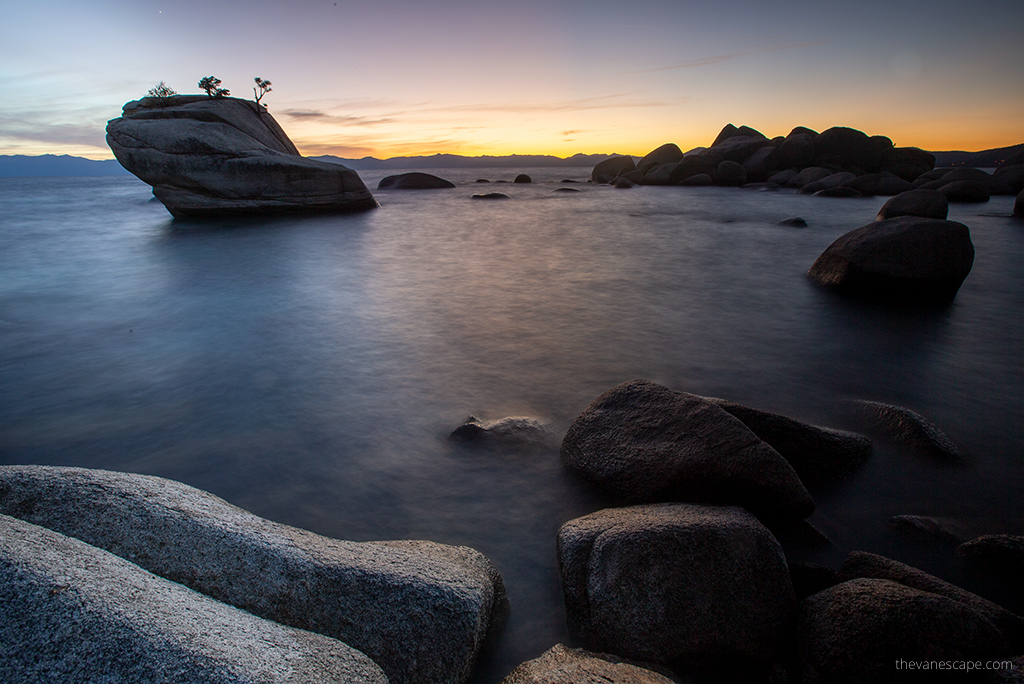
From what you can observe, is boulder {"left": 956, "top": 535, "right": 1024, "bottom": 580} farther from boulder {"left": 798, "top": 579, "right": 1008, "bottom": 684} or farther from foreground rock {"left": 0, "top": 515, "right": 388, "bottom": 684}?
foreground rock {"left": 0, "top": 515, "right": 388, "bottom": 684}

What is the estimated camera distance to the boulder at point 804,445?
9.96 ft

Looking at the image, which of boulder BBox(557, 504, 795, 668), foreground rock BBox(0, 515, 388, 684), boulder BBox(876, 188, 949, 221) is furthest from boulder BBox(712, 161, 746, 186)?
foreground rock BBox(0, 515, 388, 684)

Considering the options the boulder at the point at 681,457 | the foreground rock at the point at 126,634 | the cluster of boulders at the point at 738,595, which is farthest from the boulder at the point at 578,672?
the boulder at the point at 681,457

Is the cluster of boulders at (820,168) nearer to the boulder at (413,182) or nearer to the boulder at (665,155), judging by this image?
the boulder at (665,155)

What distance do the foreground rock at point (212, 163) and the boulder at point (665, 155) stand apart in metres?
33.0

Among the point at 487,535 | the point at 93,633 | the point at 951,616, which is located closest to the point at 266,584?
the point at 93,633

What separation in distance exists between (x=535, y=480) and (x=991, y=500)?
9.23 ft

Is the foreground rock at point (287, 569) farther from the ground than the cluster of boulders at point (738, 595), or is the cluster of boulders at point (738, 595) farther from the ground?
the foreground rock at point (287, 569)

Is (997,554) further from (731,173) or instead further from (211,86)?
(731,173)

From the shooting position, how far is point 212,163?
1548 cm

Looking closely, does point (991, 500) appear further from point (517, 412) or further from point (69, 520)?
point (69, 520)

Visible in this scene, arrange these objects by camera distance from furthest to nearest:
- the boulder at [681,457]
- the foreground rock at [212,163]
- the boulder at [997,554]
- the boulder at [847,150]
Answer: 1. the boulder at [847,150]
2. the foreground rock at [212,163]
3. the boulder at [681,457]
4. the boulder at [997,554]

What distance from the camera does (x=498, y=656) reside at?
6.73 feet

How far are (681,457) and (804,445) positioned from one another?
1.06 m
